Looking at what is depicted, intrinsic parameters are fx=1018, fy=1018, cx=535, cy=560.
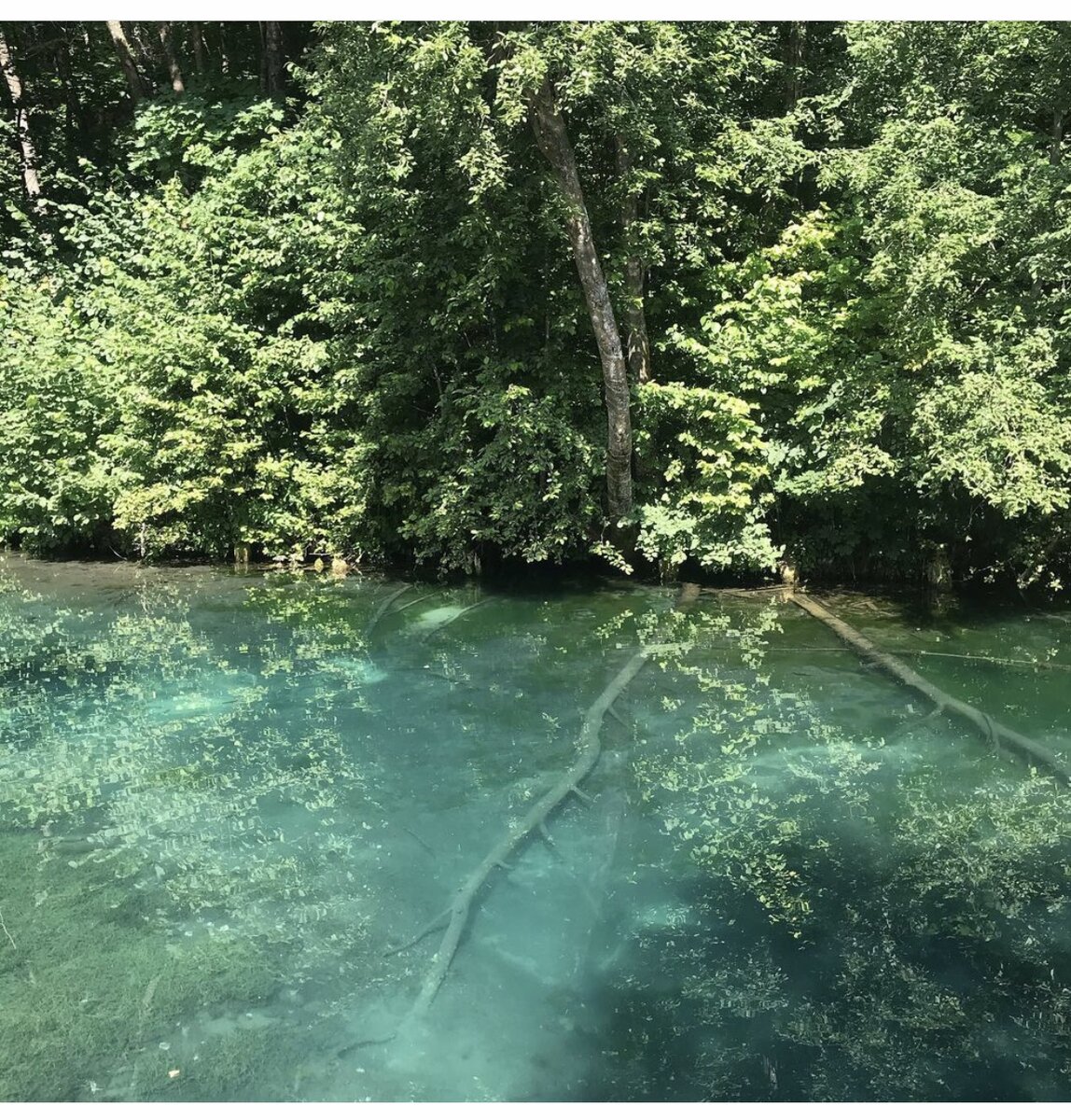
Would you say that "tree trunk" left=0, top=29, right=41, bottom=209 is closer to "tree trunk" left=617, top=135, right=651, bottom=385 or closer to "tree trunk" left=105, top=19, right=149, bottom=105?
"tree trunk" left=105, top=19, right=149, bottom=105

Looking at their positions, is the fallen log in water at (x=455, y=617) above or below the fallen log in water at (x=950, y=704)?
below

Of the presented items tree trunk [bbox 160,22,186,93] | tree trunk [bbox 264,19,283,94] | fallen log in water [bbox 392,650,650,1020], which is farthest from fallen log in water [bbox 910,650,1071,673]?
tree trunk [bbox 160,22,186,93]

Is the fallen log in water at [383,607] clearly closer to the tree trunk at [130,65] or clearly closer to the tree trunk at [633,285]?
the tree trunk at [633,285]

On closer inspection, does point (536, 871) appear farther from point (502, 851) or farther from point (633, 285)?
point (633, 285)

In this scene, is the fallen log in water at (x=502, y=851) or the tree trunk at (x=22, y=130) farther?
the tree trunk at (x=22, y=130)

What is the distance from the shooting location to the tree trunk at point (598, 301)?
995cm

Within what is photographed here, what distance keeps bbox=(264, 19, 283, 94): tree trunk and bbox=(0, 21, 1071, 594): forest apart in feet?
6.87

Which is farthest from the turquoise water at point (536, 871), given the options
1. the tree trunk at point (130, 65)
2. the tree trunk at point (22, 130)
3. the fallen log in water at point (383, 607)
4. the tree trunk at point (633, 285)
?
the tree trunk at point (130, 65)

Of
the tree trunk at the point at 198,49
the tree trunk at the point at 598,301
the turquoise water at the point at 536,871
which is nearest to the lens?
the turquoise water at the point at 536,871

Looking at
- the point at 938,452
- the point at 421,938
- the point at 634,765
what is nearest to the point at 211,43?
the point at 938,452

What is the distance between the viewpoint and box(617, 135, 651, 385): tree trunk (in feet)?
35.1

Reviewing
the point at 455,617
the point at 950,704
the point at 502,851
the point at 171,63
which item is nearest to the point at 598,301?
the point at 455,617

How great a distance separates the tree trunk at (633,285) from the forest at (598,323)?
1.6 inches

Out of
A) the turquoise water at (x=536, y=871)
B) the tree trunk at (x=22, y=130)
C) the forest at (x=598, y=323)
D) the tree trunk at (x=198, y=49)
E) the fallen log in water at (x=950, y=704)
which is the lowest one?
the turquoise water at (x=536, y=871)
